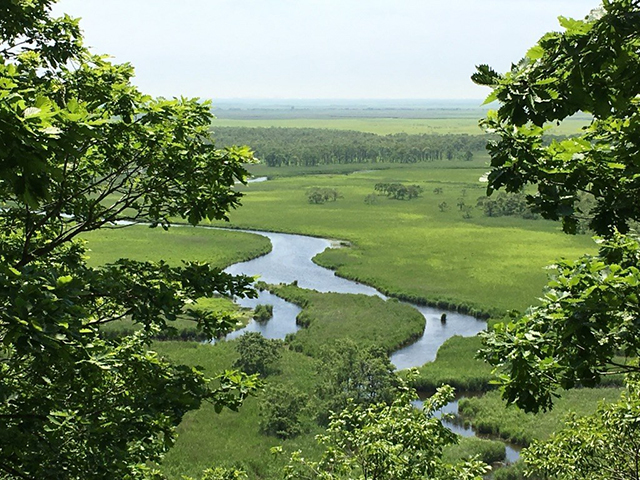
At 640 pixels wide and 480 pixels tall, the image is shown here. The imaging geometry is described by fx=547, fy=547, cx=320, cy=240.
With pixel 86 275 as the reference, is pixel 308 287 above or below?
below

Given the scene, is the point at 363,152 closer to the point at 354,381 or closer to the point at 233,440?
the point at 354,381

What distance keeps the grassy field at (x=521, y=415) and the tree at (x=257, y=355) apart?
31.4ft

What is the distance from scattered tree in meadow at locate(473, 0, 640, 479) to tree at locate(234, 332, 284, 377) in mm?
22941

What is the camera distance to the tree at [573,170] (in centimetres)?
425

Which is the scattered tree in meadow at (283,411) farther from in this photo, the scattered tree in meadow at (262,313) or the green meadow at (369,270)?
the scattered tree in meadow at (262,313)

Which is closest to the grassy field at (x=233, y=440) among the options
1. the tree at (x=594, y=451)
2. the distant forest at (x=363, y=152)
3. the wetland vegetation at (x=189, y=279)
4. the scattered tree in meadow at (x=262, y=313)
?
the wetland vegetation at (x=189, y=279)

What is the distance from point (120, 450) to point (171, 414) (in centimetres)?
88

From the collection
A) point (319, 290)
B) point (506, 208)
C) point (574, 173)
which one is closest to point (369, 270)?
point (319, 290)

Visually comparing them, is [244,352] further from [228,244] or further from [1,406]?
[228,244]

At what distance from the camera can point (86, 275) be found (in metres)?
6.77

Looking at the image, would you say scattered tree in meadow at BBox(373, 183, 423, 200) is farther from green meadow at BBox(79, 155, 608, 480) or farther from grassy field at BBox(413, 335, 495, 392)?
grassy field at BBox(413, 335, 495, 392)

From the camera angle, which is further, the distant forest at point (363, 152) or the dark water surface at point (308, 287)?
the distant forest at point (363, 152)

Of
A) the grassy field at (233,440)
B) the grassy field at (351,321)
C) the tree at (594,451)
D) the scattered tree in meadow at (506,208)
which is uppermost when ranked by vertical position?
the tree at (594,451)

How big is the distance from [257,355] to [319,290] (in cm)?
1418
